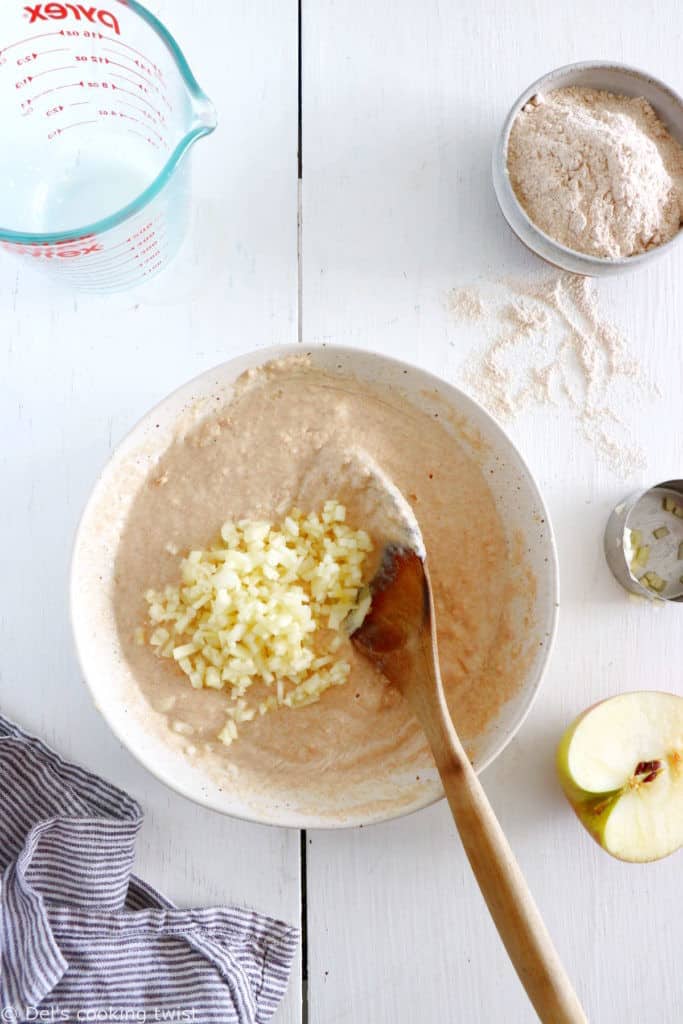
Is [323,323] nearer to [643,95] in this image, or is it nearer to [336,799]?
[643,95]

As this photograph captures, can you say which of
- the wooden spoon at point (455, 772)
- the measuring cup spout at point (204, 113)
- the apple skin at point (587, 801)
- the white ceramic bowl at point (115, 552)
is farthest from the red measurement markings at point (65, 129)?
the apple skin at point (587, 801)

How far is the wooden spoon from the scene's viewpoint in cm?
97

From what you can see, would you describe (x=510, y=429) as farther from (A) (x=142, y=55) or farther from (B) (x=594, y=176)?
(A) (x=142, y=55)

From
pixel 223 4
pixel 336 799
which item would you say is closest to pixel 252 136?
pixel 223 4

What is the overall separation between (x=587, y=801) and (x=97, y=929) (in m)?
0.66

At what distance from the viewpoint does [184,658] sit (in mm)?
1188

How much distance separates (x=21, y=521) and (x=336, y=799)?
22.8 inches

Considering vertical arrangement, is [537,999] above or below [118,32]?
below

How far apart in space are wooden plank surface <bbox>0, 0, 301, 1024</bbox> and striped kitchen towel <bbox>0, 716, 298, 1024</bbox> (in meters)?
0.03

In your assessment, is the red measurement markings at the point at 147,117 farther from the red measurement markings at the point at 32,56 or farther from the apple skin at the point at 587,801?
the apple skin at the point at 587,801

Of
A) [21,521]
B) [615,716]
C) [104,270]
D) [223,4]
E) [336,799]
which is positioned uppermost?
[223,4]

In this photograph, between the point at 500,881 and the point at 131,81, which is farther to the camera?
the point at 131,81

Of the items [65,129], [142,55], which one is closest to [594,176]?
[142,55]

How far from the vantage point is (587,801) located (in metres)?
1.24
